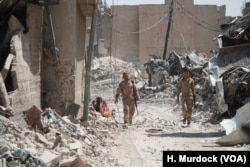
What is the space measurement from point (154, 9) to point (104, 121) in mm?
32992

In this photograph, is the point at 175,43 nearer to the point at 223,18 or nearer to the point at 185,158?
the point at 223,18

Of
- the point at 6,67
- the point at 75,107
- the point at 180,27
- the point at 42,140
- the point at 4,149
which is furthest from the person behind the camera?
the point at 180,27

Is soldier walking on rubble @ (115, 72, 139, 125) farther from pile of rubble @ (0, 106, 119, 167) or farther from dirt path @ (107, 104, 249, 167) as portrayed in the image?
pile of rubble @ (0, 106, 119, 167)

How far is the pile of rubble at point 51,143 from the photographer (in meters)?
5.60

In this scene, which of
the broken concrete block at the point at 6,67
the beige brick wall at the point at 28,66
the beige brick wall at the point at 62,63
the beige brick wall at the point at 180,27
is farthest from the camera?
the beige brick wall at the point at 180,27

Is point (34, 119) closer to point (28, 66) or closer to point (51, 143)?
point (51, 143)

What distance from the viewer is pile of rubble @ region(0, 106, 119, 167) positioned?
5598 mm

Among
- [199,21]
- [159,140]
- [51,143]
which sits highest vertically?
[199,21]

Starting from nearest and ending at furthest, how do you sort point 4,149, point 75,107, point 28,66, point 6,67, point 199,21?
point 4,149 < point 6,67 < point 28,66 < point 75,107 < point 199,21

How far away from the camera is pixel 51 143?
7051mm

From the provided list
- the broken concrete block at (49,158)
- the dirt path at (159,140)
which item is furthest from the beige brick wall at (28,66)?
→ the broken concrete block at (49,158)

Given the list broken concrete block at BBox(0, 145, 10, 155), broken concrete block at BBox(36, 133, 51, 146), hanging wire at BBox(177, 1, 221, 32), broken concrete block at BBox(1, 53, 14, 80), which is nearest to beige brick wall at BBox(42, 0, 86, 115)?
broken concrete block at BBox(1, 53, 14, 80)

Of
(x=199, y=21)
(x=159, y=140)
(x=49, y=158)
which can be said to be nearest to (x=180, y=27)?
(x=199, y=21)

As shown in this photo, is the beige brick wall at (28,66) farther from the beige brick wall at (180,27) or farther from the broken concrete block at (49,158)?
the beige brick wall at (180,27)
